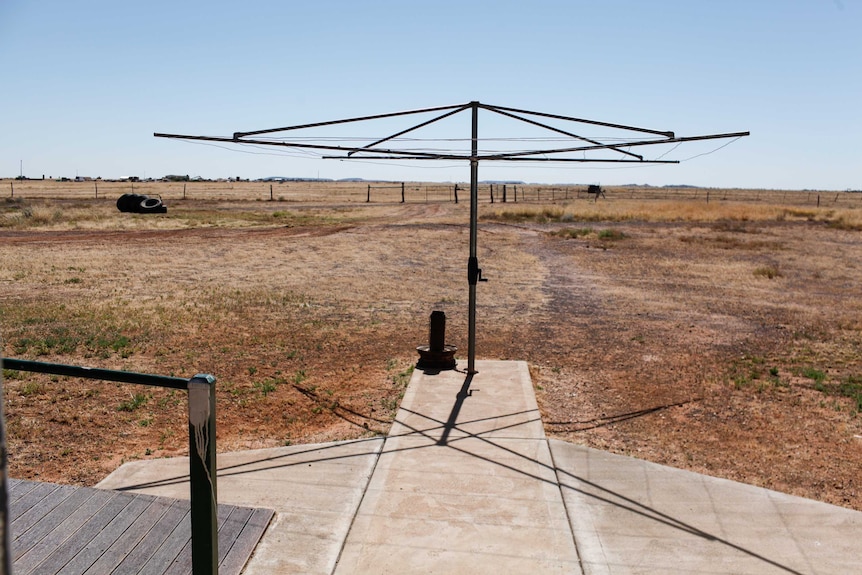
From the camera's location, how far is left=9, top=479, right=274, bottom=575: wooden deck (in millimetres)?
4570

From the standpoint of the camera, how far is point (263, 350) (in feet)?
37.0

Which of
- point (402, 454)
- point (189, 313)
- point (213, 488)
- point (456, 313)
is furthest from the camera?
point (456, 313)

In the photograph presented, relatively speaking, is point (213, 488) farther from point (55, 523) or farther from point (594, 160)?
→ point (594, 160)

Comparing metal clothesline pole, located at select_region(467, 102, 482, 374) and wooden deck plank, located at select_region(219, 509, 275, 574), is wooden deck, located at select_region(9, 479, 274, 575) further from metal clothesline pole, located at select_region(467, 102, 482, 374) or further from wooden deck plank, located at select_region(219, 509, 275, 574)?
metal clothesline pole, located at select_region(467, 102, 482, 374)

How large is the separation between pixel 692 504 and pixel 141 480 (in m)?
4.52

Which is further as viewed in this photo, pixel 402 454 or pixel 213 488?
pixel 402 454

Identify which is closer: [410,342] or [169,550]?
[169,550]

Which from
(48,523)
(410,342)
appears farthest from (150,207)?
(48,523)

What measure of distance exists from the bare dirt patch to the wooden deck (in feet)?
4.18

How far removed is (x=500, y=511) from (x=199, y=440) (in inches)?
114

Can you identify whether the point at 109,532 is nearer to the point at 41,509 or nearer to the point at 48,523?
the point at 48,523

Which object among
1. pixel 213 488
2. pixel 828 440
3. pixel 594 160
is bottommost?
pixel 828 440

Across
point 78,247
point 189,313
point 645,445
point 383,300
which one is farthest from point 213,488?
point 78,247

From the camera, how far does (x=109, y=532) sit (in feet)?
16.3
